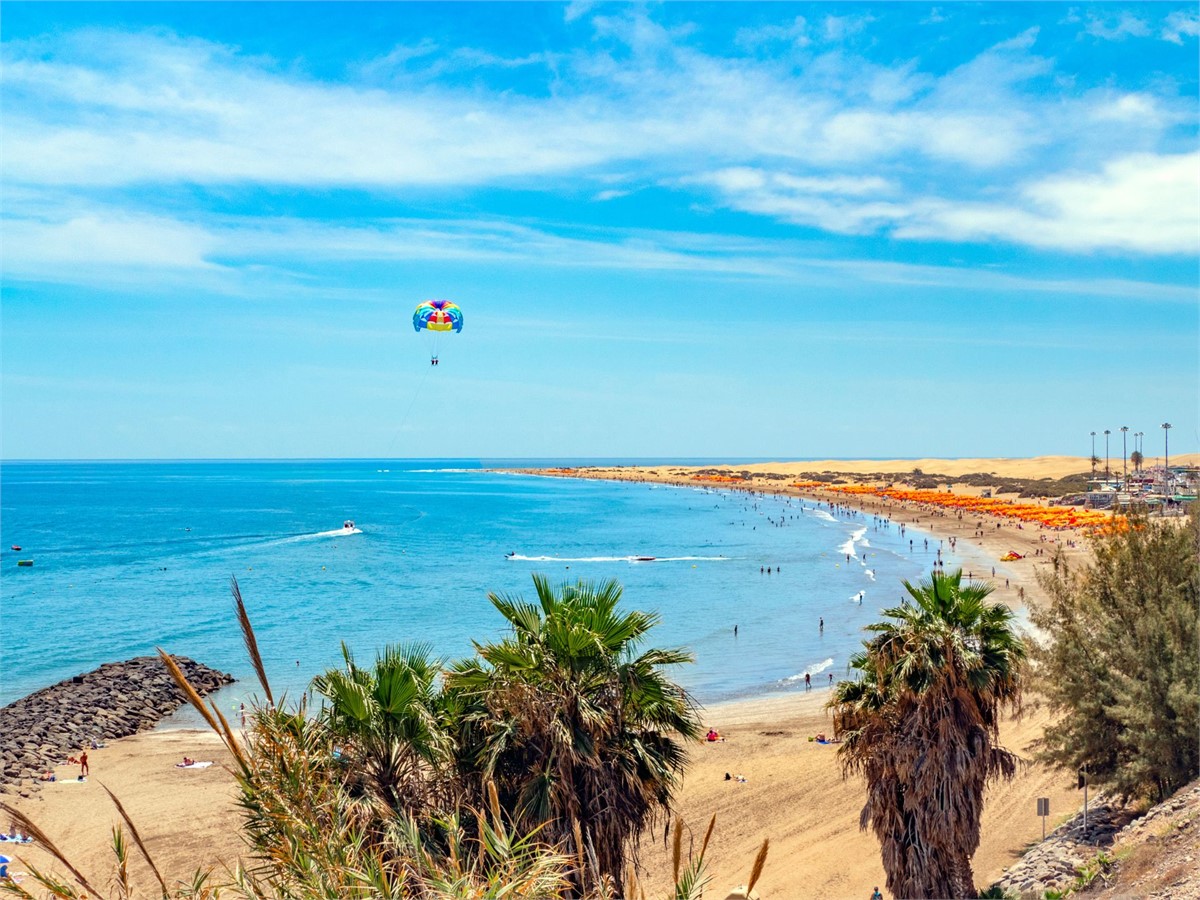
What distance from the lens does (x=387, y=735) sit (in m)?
10.4

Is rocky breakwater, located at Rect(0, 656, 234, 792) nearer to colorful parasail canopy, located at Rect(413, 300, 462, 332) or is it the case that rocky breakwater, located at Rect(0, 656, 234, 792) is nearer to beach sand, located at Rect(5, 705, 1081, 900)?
beach sand, located at Rect(5, 705, 1081, 900)

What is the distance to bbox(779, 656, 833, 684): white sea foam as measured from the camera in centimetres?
4131

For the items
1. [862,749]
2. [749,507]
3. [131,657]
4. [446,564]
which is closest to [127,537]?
[446,564]

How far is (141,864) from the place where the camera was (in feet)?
77.8

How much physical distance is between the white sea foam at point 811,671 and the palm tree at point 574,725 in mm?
31364

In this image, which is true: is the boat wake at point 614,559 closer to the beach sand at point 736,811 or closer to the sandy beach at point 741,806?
the sandy beach at point 741,806

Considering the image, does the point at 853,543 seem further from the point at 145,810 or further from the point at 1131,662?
the point at 1131,662

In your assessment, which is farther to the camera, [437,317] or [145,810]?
[437,317]

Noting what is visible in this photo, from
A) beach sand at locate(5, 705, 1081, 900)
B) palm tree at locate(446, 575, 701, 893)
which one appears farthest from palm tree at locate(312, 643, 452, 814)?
beach sand at locate(5, 705, 1081, 900)

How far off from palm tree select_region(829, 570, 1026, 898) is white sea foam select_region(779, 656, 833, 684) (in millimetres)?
27444

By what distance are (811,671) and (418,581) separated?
3911cm

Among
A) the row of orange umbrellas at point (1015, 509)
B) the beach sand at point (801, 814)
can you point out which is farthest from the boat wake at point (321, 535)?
the beach sand at point (801, 814)

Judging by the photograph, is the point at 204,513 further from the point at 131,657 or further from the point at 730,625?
the point at 730,625

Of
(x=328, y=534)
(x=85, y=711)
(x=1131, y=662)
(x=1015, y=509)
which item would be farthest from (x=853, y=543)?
(x=1131, y=662)
